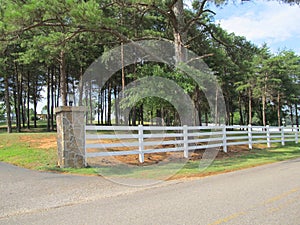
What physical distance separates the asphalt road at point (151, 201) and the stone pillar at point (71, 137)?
1133 millimetres

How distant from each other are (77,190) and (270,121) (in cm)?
5888

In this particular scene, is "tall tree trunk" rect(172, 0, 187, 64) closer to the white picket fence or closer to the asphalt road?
the white picket fence

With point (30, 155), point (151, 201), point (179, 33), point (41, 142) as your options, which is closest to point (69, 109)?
point (30, 155)

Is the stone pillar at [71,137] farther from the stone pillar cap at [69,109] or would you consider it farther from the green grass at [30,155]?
the green grass at [30,155]

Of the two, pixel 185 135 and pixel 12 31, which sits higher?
pixel 12 31

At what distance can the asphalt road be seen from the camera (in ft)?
12.6

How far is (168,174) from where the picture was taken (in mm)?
7730

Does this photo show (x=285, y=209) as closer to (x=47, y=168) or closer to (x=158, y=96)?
(x=47, y=168)

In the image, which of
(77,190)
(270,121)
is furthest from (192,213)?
(270,121)

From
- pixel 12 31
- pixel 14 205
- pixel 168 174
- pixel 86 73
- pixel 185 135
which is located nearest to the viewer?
pixel 14 205

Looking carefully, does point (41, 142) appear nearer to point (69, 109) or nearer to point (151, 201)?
point (69, 109)

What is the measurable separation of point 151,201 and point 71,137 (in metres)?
4.28

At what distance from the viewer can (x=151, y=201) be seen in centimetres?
480

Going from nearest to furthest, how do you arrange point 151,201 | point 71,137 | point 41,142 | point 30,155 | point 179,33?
point 151,201
point 71,137
point 30,155
point 41,142
point 179,33
